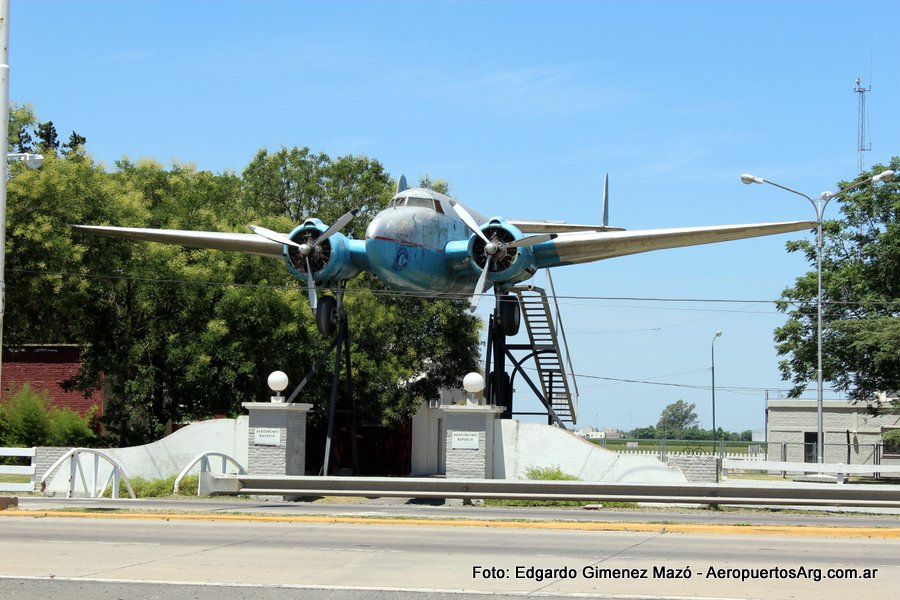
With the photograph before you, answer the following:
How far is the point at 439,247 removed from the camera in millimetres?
27312

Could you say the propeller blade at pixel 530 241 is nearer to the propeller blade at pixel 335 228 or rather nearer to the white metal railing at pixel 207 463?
the propeller blade at pixel 335 228

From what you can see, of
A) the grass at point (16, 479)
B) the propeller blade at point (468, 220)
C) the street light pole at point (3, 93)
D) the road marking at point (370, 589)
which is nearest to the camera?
the road marking at point (370, 589)

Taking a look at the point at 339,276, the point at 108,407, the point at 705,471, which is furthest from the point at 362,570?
the point at 108,407

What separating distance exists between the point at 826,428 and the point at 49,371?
41.2 meters

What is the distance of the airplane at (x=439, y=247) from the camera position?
2609 centimetres

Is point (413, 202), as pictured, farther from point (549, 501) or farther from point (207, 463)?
point (549, 501)

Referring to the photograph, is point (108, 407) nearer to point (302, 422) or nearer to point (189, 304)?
point (189, 304)

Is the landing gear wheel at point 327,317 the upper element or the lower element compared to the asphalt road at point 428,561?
upper

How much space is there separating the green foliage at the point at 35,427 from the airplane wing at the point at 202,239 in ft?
36.1

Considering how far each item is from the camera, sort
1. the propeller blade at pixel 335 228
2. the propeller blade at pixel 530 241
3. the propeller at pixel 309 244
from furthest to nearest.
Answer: the propeller at pixel 309 244 < the propeller blade at pixel 335 228 < the propeller blade at pixel 530 241

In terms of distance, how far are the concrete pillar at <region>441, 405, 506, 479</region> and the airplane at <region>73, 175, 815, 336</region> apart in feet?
8.30

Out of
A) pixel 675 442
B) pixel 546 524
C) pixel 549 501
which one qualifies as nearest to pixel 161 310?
pixel 549 501

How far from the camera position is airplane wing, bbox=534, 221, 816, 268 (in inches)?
1011

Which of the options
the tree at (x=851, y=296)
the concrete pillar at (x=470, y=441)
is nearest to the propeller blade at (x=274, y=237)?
the concrete pillar at (x=470, y=441)
